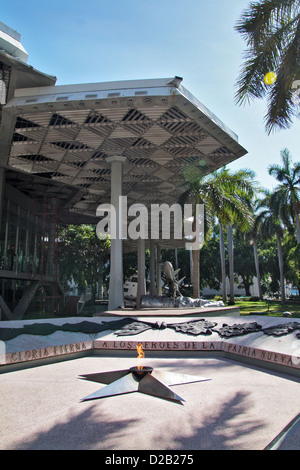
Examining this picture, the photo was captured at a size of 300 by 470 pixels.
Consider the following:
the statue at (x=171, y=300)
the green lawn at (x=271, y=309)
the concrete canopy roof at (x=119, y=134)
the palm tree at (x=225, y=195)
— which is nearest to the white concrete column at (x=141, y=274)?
the concrete canopy roof at (x=119, y=134)

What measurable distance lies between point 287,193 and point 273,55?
2265 cm

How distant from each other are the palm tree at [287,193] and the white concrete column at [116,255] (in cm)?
1697

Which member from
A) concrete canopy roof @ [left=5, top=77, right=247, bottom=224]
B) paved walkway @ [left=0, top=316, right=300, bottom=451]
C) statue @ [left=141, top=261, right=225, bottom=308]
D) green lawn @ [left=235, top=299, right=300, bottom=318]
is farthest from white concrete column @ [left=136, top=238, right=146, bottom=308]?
paved walkway @ [left=0, top=316, right=300, bottom=451]

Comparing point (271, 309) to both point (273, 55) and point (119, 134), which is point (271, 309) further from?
point (273, 55)

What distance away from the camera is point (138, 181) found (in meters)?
23.0

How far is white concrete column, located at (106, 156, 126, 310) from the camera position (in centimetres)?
1806

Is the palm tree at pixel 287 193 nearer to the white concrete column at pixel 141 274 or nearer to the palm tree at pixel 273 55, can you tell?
the white concrete column at pixel 141 274

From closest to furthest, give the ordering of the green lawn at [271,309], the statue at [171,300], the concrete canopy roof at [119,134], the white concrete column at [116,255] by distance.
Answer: the concrete canopy roof at [119,134], the white concrete column at [116,255], the statue at [171,300], the green lawn at [271,309]

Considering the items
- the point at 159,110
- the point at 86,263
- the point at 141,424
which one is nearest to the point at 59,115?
the point at 159,110

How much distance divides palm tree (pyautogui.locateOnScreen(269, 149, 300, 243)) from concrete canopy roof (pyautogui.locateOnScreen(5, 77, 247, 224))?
11.6 m

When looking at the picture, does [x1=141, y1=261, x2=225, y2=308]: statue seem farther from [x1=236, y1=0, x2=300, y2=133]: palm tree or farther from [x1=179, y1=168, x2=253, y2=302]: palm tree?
[x1=236, y1=0, x2=300, y2=133]: palm tree

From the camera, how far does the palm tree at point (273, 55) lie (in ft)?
29.3

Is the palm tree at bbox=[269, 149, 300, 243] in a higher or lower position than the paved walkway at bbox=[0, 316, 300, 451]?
higher
